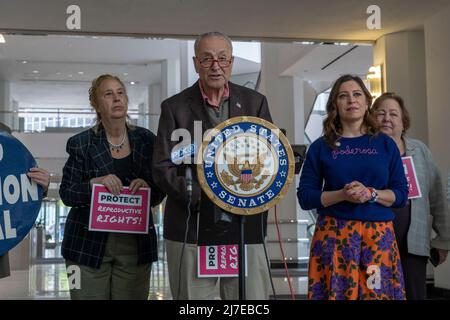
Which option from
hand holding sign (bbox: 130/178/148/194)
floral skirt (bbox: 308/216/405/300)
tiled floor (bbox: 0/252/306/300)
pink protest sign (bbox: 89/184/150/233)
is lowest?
tiled floor (bbox: 0/252/306/300)

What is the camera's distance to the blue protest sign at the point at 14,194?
1787 millimetres

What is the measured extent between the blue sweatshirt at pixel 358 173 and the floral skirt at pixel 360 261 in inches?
1.4

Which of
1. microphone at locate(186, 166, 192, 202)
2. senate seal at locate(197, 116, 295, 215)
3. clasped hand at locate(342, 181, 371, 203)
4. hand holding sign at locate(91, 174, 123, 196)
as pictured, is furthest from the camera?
hand holding sign at locate(91, 174, 123, 196)

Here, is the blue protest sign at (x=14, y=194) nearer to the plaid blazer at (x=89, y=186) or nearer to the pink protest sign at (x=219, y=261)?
the plaid blazer at (x=89, y=186)

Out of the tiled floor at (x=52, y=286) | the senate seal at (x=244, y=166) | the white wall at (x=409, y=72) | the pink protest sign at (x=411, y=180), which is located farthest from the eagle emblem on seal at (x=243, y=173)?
the white wall at (x=409, y=72)

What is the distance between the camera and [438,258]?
2.61 m

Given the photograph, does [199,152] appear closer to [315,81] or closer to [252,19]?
[252,19]

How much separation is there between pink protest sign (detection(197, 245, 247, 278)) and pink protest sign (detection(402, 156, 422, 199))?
0.92 metres

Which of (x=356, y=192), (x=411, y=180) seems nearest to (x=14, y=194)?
(x=356, y=192)

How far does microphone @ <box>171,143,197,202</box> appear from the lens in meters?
1.82

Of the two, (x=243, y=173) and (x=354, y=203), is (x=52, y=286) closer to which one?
(x=354, y=203)

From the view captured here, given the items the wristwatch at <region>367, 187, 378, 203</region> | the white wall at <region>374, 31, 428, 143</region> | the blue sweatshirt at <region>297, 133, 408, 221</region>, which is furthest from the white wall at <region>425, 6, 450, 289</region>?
the wristwatch at <region>367, 187, 378, 203</region>

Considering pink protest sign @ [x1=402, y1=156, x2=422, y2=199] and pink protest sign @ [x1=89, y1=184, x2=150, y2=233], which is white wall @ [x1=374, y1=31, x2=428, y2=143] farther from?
pink protest sign @ [x1=89, y1=184, x2=150, y2=233]
